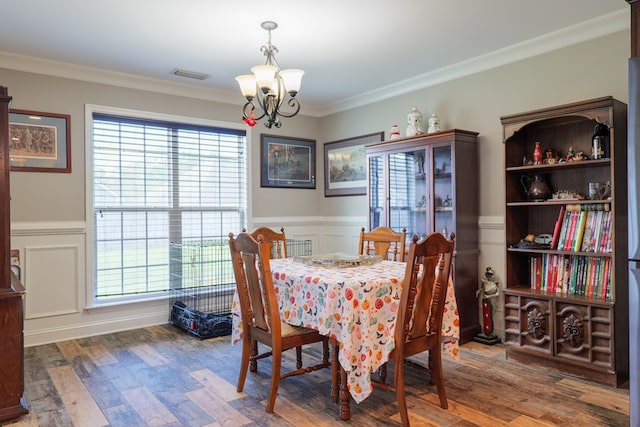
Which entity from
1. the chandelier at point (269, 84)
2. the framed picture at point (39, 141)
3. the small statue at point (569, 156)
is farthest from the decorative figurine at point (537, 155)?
the framed picture at point (39, 141)

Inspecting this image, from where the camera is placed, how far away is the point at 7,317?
245 centimetres

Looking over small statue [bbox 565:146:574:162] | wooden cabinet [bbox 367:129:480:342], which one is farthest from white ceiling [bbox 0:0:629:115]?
small statue [bbox 565:146:574:162]

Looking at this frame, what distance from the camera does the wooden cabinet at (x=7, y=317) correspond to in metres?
2.41

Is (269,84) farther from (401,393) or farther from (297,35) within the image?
(401,393)

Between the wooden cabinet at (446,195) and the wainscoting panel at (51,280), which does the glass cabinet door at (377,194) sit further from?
the wainscoting panel at (51,280)

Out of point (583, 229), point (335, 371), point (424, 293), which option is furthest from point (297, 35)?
point (583, 229)

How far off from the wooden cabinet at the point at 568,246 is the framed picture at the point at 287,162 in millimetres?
2672

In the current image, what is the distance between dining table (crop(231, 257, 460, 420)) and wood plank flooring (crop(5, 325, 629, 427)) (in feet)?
1.03

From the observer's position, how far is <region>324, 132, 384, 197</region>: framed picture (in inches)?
200

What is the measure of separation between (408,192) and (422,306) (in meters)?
1.95

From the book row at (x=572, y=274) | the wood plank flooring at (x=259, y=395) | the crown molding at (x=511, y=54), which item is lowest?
the wood plank flooring at (x=259, y=395)

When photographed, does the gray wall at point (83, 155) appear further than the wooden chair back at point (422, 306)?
Yes

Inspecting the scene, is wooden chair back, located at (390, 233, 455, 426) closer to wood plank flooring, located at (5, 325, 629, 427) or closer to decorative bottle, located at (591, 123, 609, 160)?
wood plank flooring, located at (5, 325, 629, 427)

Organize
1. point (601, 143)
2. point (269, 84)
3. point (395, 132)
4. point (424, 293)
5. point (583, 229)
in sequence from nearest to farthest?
point (424, 293), point (269, 84), point (601, 143), point (583, 229), point (395, 132)
